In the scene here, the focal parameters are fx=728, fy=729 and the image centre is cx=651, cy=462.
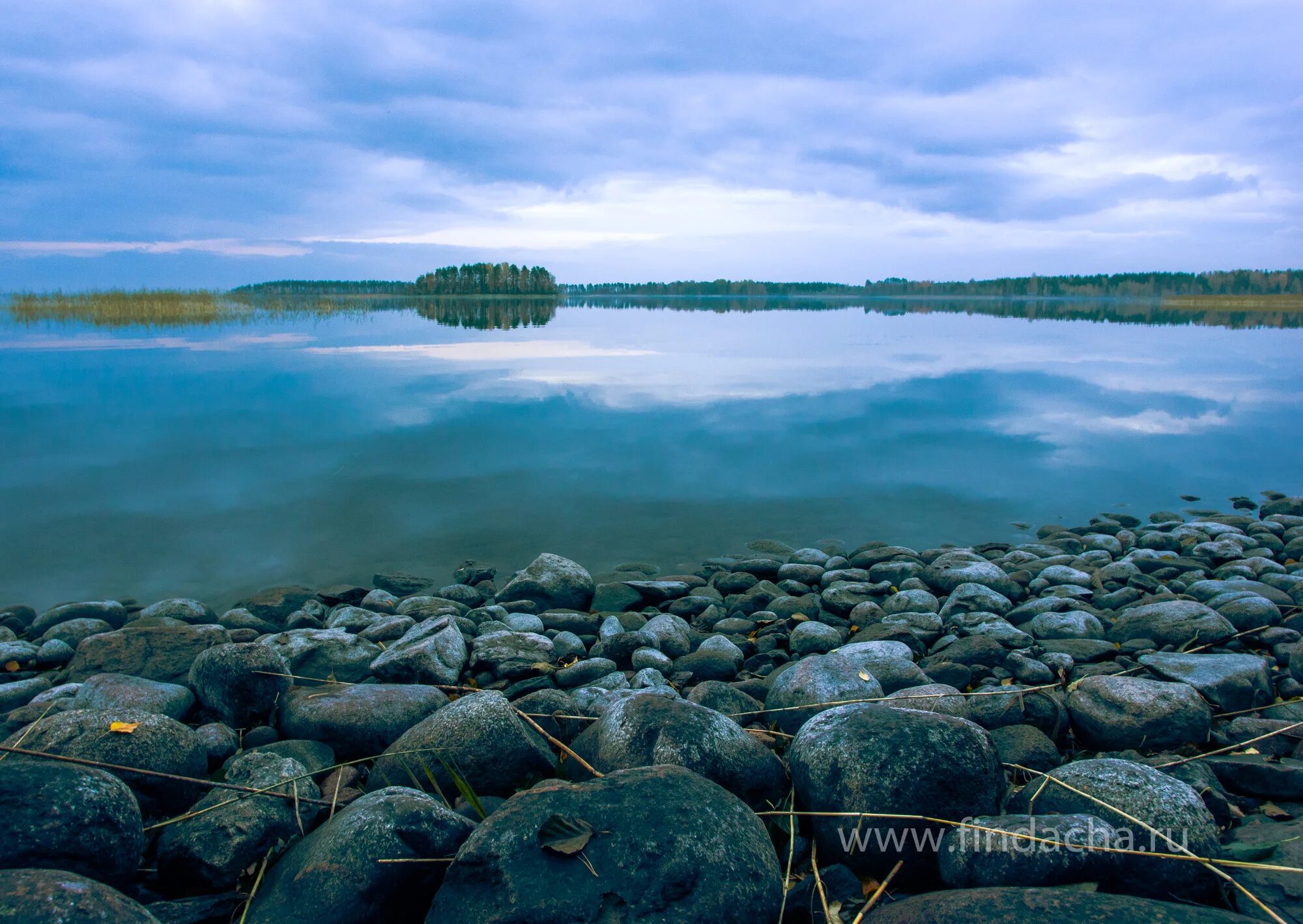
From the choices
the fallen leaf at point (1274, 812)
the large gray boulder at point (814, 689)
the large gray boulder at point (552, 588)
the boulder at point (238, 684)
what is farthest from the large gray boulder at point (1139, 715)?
the boulder at point (238, 684)

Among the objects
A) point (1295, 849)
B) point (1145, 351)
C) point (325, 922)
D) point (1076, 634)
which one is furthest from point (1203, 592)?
point (1145, 351)

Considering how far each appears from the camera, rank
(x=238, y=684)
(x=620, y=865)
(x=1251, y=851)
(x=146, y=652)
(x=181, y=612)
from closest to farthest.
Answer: (x=620, y=865)
(x=1251, y=851)
(x=238, y=684)
(x=146, y=652)
(x=181, y=612)

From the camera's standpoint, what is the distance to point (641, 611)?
6910mm

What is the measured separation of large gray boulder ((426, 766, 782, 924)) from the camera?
222cm

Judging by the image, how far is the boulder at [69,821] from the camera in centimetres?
238

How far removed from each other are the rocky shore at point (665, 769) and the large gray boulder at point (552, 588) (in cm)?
65

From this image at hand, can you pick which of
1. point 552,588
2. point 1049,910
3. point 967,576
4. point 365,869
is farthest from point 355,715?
point 967,576

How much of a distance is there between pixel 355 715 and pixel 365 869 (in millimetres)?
1456

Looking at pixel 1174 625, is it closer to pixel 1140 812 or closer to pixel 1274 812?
pixel 1274 812

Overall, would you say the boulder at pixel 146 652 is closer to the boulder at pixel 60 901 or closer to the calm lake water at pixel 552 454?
the calm lake water at pixel 552 454

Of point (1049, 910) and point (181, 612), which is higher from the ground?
point (1049, 910)

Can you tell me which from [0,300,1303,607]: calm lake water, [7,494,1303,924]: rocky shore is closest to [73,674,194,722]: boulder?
[7,494,1303,924]: rocky shore

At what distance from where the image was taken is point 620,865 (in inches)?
90.5

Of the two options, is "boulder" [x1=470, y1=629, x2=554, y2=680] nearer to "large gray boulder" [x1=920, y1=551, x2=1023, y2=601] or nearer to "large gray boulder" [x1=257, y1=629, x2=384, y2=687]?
"large gray boulder" [x1=257, y1=629, x2=384, y2=687]
